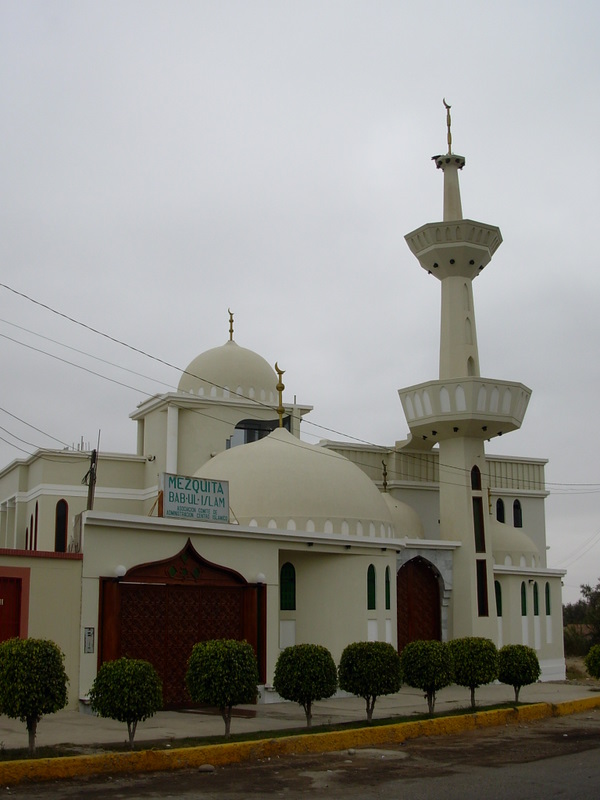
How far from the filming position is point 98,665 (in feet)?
56.7

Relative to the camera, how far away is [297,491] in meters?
23.7

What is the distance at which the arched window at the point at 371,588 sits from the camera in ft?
76.7

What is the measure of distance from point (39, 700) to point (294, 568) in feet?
38.4

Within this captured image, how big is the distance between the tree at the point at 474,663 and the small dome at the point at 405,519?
11509mm

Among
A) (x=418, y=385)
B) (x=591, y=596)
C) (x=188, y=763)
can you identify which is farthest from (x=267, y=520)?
(x=591, y=596)

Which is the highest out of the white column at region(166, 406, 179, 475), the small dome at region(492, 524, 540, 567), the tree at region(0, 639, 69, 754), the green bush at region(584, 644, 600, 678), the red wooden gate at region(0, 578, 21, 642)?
the white column at region(166, 406, 179, 475)

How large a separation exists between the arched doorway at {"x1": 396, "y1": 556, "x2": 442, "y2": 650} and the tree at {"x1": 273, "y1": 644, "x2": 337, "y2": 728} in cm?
1259

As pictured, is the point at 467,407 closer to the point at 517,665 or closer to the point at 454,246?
the point at 454,246

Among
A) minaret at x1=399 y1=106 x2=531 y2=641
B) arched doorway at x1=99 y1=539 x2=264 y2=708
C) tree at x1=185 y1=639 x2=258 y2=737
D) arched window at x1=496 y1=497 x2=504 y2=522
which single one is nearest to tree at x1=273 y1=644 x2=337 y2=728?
tree at x1=185 y1=639 x2=258 y2=737

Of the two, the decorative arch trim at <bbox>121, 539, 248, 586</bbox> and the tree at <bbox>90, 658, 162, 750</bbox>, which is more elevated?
the decorative arch trim at <bbox>121, 539, 248, 586</bbox>

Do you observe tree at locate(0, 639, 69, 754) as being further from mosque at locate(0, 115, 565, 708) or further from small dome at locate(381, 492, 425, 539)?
small dome at locate(381, 492, 425, 539)

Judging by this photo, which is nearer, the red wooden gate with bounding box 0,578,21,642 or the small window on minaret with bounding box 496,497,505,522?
the red wooden gate with bounding box 0,578,21,642

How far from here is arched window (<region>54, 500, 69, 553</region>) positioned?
28.8m

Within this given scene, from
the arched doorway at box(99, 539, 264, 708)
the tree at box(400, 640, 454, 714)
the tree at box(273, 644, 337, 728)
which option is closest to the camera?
the tree at box(273, 644, 337, 728)
